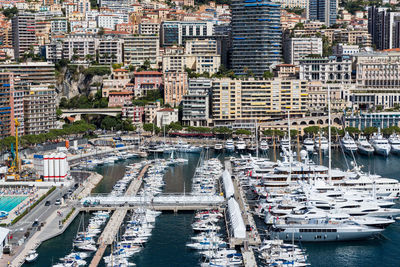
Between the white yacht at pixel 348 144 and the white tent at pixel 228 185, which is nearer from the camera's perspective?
the white tent at pixel 228 185

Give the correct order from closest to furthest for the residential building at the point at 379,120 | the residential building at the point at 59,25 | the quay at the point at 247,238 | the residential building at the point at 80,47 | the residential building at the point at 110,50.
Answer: the quay at the point at 247,238
the residential building at the point at 379,120
the residential building at the point at 110,50
the residential building at the point at 80,47
the residential building at the point at 59,25

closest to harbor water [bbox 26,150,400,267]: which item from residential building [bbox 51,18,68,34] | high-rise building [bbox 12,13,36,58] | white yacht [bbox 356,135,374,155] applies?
white yacht [bbox 356,135,374,155]

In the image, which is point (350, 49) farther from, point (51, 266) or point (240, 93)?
point (51, 266)

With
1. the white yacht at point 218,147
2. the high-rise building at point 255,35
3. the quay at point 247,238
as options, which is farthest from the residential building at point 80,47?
the quay at point 247,238

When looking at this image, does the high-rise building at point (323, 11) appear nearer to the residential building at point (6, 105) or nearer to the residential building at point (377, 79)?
the residential building at point (377, 79)

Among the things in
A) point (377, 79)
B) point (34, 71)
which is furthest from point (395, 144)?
point (34, 71)

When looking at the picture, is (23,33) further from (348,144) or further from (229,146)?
(348,144)
